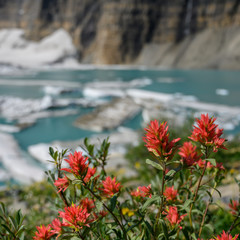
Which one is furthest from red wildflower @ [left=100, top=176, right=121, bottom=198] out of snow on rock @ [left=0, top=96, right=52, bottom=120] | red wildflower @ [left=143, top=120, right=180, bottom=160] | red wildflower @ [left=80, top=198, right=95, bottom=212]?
snow on rock @ [left=0, top=96, right=52, bottom=120]

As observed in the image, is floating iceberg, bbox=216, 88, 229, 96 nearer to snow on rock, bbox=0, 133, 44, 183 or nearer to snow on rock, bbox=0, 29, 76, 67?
snow on rock, bbox=0, 133, 44, 183

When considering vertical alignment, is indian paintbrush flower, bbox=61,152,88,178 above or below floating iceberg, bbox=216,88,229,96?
above

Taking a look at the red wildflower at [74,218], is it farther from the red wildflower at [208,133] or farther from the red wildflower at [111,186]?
the red wildflower at [208,133]

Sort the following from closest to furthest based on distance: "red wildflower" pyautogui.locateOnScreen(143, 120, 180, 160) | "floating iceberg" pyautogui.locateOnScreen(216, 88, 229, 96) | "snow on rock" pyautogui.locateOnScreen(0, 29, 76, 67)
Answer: "red wildflower" pyautogui.locateOnScreen(143, 120, 180, 160), "floating iceberg" pyautogui.locateOnScreen(216, 88, 229, 96), "snow on rock" pyautogui.locateOnScreen(0, 29, 76, 67)

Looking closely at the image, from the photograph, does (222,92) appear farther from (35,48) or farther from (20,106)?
(35,48)

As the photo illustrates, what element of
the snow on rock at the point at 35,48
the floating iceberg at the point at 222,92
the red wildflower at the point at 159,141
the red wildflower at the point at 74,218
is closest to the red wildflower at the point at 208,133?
the red wildflower at the point at 159,141

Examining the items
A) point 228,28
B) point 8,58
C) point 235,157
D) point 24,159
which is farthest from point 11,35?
point 235,157
